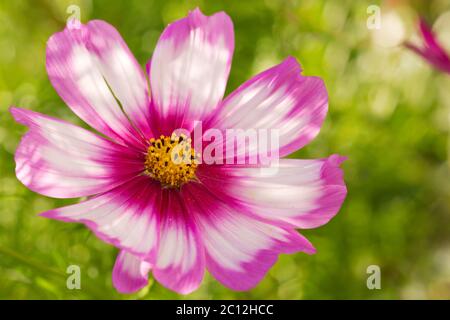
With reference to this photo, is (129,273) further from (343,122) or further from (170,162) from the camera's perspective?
(343,122)

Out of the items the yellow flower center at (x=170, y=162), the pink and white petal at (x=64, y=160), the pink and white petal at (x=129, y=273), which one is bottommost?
the pink and white petal at (x=129, y=273)

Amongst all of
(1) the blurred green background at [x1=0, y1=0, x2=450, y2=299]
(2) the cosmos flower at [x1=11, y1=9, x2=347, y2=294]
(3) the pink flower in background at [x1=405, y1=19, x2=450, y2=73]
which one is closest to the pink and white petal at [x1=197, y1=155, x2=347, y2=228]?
(2) the cosmos flower at [x1=11, y1=9, x2=347, y2=294]

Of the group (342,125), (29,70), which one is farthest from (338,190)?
(29,70)

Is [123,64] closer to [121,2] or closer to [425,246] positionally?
[121,2]

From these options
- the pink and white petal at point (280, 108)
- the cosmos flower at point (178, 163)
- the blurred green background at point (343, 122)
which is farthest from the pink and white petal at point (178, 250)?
the blurred green background at point (343, 122)

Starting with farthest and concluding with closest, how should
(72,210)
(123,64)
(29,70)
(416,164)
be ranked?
(416,164) → (29,70) → (123,64) → (72,210)

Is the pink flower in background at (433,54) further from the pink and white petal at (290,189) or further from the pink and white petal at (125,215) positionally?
the pink and white petal at (125,215)

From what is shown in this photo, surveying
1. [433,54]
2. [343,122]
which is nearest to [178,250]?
[433,54]
